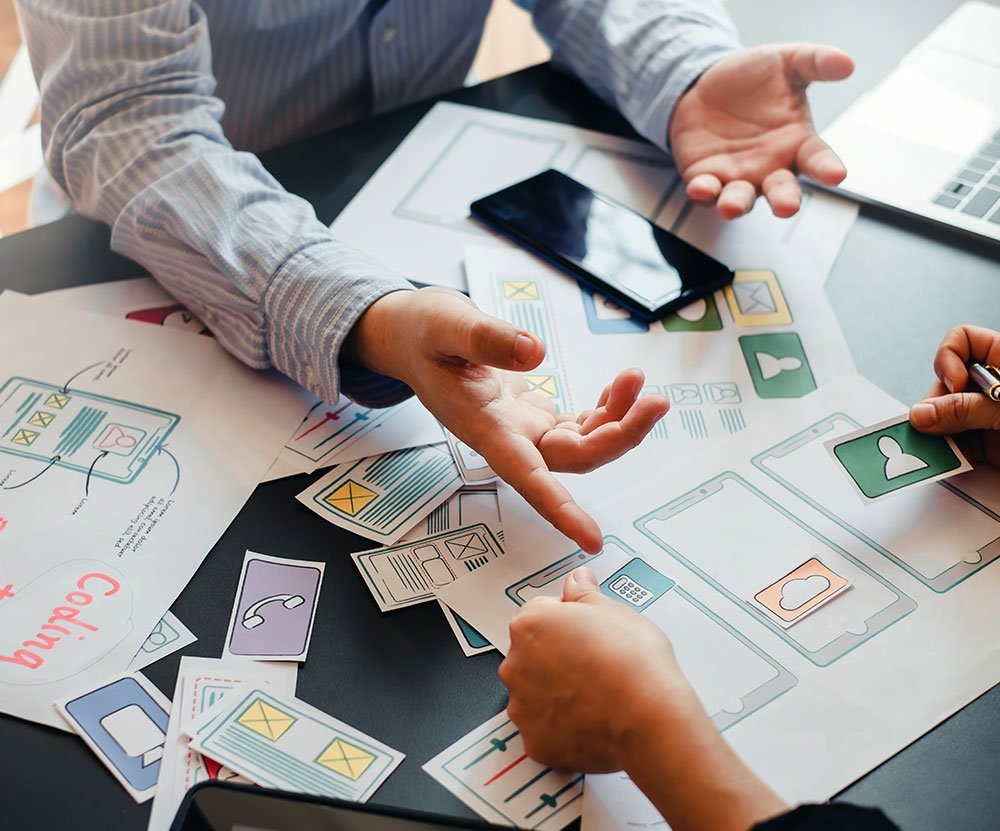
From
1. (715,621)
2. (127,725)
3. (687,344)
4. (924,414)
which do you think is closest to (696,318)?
(687,344)

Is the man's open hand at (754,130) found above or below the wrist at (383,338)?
below

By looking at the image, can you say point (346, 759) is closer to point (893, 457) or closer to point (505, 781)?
point (505, 781)

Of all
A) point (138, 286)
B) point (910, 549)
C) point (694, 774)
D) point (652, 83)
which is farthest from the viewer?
point (652, 83)

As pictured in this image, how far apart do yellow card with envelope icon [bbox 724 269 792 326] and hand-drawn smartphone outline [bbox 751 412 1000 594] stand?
12cm

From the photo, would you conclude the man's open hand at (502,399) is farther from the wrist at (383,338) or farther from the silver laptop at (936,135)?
the silver laptop at (936,135)

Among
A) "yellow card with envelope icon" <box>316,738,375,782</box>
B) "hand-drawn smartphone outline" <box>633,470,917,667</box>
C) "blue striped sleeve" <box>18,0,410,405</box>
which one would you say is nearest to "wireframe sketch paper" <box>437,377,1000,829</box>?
"hand-drawn smartphone outline" <box>633,470,917,667</box>

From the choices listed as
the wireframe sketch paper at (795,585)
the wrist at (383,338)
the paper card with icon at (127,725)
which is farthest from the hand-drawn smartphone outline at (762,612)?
the paper card with icon at (127,725)

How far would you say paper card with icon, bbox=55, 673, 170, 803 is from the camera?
A: 0.52 meters

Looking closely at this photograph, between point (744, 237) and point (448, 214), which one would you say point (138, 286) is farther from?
point (744, 237)

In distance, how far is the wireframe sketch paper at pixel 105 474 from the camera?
0.59m

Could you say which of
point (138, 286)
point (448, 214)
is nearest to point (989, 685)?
point (448, 214)

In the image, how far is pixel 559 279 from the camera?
2.79 ft

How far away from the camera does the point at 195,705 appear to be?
0.55m

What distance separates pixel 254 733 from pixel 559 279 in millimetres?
474
